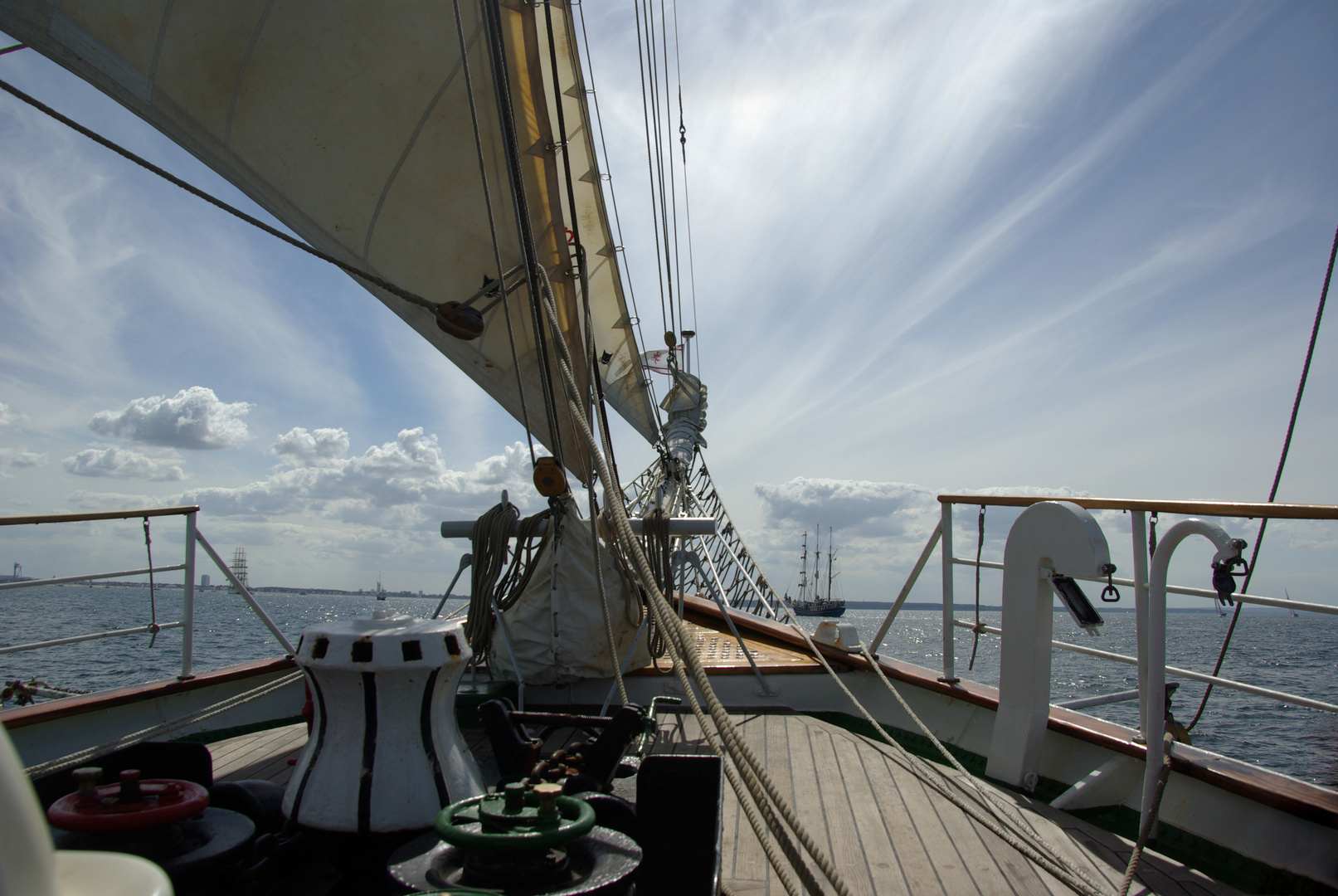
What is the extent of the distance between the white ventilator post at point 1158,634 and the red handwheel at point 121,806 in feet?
8.44

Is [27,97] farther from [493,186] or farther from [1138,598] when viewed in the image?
[1138,598]

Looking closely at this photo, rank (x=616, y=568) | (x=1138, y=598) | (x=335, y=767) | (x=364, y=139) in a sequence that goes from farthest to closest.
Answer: (x=364, y=139), (x=616, y=568), (x=1138, y=598), (x=335, y=767)

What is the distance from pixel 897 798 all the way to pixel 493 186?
456 centimetres

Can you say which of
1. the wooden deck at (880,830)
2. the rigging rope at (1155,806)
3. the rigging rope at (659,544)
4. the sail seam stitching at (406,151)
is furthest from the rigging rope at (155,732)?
the sail seam stitching at (406,151)

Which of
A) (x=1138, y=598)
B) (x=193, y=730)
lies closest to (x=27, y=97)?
(x=193, y=730)

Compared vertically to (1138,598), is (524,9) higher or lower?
higher

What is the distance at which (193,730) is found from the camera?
3.44 m

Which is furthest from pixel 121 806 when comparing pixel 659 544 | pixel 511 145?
pixel 659 544

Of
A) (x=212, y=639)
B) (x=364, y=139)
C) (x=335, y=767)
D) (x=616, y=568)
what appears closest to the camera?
(x=335, y=767)

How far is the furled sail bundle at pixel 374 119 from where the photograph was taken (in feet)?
14.1

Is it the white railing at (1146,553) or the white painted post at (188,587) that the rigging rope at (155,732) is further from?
the white railing at (1146,553)

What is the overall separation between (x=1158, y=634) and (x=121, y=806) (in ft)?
9.08

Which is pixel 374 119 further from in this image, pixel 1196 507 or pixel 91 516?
pixel 1196 507

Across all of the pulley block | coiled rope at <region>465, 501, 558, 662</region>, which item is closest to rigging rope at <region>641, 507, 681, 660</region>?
coiled rope at <region>465, 501, 558, 662</region>
